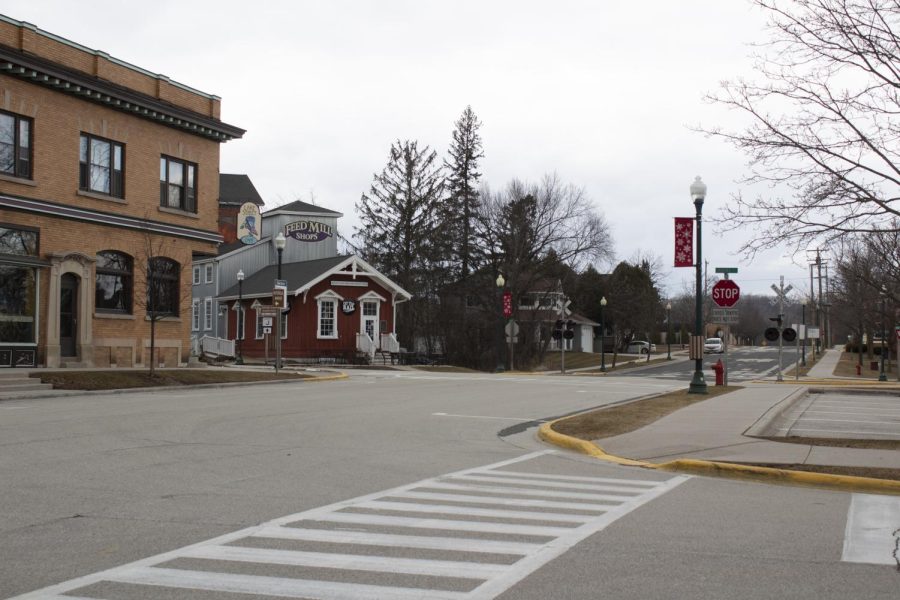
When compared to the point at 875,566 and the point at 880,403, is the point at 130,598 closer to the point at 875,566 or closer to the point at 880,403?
the point at 875,566

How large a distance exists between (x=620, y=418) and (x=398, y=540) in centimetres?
1033

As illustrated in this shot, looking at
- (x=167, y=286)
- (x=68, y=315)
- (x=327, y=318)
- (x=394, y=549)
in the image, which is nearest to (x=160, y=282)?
(x=167, y=286)

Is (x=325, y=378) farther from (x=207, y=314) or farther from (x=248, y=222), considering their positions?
(x=207, y=314)

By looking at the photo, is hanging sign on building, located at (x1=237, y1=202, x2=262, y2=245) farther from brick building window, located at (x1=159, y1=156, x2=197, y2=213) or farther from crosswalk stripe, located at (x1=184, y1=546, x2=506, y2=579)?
crosswalk stripe, located at (x1=184, y1=546, x2=506, y2=579)

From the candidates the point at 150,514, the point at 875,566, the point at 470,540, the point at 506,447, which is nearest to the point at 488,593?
the point at 470,540

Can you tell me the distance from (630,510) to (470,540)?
214cm

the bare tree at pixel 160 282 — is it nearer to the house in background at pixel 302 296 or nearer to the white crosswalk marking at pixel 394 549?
the house in background at pixel 302 296

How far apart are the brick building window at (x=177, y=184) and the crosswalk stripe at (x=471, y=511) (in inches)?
998

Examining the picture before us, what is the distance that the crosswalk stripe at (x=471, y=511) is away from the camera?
310 inches

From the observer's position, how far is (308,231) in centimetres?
5703

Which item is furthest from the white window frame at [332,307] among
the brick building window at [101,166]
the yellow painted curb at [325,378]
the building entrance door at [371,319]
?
the brick building window at [101,166]

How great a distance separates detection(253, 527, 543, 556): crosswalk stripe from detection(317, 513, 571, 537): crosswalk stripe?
1.26ft

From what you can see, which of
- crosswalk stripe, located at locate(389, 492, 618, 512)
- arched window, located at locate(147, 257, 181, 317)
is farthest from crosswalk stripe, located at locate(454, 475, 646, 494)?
arched window, located at locate(147, 257, 181, 317)

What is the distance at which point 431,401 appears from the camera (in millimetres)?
21406
